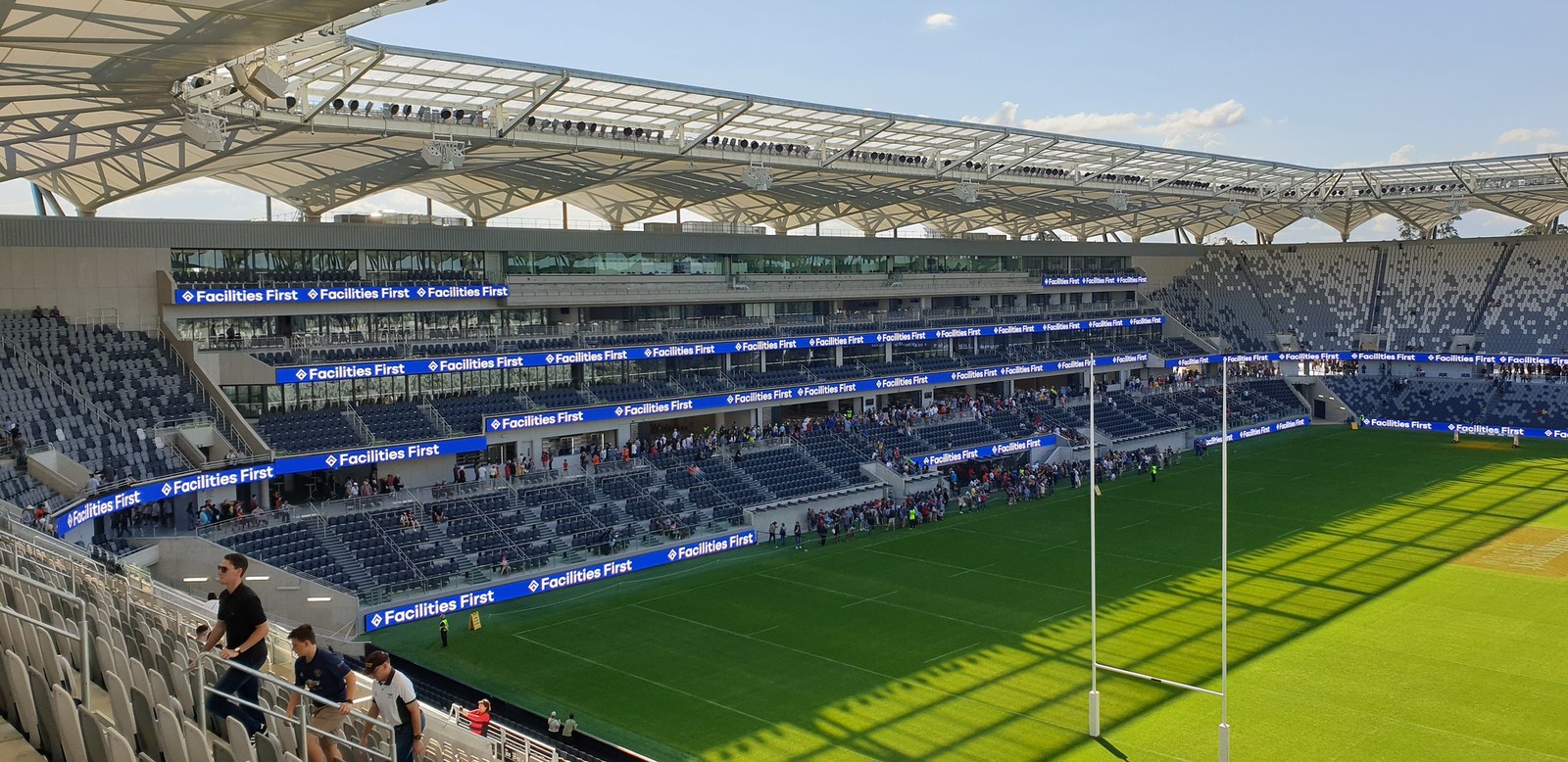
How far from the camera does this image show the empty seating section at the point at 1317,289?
7438 cm

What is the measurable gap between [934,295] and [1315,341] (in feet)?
86.8

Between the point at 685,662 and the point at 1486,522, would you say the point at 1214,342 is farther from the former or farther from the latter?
the point at 685,662

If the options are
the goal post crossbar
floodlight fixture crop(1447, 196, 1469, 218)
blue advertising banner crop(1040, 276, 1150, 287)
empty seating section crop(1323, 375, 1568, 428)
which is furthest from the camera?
blue advertising banner crop(1040, 276, 1150, 287)

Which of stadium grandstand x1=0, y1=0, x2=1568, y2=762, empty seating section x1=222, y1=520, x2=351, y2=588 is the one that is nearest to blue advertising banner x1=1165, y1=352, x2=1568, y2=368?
stadium grandstand x1=0, y1=0, x2=1568, y2=762

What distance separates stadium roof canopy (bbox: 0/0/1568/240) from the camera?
21.5 metres

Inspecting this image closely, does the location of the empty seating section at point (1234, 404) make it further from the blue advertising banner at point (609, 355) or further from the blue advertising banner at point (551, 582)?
the blue advertising banner at point (551, 582)

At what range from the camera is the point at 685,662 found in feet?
89.7

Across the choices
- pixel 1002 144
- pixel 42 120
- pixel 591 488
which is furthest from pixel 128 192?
pixel 1002 144

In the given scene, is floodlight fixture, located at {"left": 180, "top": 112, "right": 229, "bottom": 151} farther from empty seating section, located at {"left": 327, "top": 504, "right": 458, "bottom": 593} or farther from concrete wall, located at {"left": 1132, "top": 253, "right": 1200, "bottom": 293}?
concrete wall, located at {"left": 1132, "top": 253, "right": 1200, "bottom": 293}

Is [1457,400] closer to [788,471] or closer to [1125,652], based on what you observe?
[788,471]

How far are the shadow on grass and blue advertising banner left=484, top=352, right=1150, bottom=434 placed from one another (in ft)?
62.7

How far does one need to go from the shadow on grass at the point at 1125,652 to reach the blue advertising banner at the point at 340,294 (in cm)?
2385

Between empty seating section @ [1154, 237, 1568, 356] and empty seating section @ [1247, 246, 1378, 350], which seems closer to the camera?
empty seating section @ [1154, 237, 1568, 356]

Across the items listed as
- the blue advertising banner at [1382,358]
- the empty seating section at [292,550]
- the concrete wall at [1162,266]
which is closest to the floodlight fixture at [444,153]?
the empty seating section at [292,550]
